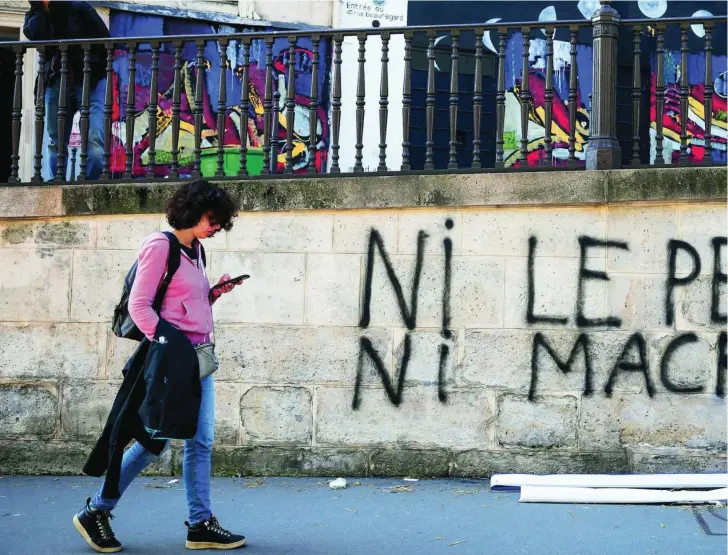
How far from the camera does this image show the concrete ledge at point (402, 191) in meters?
6.07

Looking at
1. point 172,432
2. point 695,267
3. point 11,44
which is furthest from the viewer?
point 11,44

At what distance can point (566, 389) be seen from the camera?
20.1ft

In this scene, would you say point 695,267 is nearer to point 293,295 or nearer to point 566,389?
point 566,389

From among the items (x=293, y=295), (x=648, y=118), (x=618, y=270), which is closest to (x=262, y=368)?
(x=293, y=295)

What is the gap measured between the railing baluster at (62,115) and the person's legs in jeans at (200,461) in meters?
2.75

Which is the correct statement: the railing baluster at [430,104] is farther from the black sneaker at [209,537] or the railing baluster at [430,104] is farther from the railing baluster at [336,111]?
the black sneaker at [209,537]

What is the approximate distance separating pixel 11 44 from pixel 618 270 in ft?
14.2

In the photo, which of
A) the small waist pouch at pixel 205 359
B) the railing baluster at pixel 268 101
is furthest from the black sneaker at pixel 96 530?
the railing baluster at pixel 268 101

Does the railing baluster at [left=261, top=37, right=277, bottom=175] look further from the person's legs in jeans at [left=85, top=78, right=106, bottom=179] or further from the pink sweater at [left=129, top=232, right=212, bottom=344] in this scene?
the pink sweater at [left=129, top=232, right=212, bottom=344]

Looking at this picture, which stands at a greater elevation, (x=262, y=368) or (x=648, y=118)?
(x=648, y=118)

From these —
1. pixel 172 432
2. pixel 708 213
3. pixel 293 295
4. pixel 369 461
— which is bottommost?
pixel 369 461

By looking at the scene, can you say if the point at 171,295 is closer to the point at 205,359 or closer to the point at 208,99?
the point at 205,359

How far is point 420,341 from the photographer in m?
6.21

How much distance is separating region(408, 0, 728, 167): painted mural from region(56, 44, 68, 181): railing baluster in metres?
4.22
